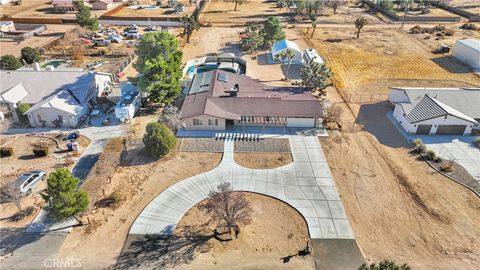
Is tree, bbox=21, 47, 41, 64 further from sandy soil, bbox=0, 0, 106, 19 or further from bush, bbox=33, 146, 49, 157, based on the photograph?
sandy soil, bbox=0, 0, 106, 19

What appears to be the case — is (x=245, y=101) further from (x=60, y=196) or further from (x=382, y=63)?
Result: (x=382, y=63)

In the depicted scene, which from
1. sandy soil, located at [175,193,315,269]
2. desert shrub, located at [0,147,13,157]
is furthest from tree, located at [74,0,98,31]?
sandy soil, located at [175,193,315,269]

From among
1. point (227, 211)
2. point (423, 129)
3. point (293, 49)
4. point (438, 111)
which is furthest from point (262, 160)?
point (293, 49)

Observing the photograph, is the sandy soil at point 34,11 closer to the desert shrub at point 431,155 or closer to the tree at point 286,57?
the tree at point 286,57

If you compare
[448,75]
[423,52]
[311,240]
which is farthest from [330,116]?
[423,52]

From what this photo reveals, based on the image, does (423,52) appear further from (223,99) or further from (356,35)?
(223,99)
